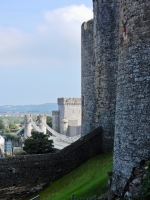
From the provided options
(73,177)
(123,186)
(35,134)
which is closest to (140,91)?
(123,186)

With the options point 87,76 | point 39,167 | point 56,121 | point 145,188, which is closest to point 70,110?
point 56,121

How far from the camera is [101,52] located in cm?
2044

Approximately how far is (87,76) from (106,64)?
19.4ft

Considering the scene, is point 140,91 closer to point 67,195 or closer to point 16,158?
point 67,195

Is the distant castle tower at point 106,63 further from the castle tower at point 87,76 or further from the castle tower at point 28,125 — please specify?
the castle tower at point 28,125

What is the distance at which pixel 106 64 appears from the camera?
20203mm

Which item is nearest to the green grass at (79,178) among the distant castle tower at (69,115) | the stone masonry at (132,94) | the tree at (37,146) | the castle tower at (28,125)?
the stone masonry at (132,94)

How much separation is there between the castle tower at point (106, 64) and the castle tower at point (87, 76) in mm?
3955

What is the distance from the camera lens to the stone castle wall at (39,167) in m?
19.2

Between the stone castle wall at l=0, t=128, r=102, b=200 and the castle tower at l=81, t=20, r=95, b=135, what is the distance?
3580 mm

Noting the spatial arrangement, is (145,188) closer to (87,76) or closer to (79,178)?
(79,178)

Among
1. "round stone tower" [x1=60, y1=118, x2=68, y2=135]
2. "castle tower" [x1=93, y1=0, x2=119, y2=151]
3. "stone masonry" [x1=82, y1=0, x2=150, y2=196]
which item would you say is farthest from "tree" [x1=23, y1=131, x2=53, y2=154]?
"round stone tower" [x1=60, y1=118, x2=68, y2=135]

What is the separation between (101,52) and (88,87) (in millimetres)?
5550

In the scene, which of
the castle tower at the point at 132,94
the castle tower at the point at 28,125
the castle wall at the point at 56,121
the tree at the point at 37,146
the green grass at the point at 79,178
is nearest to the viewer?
the castle tower at the point at 132,94
